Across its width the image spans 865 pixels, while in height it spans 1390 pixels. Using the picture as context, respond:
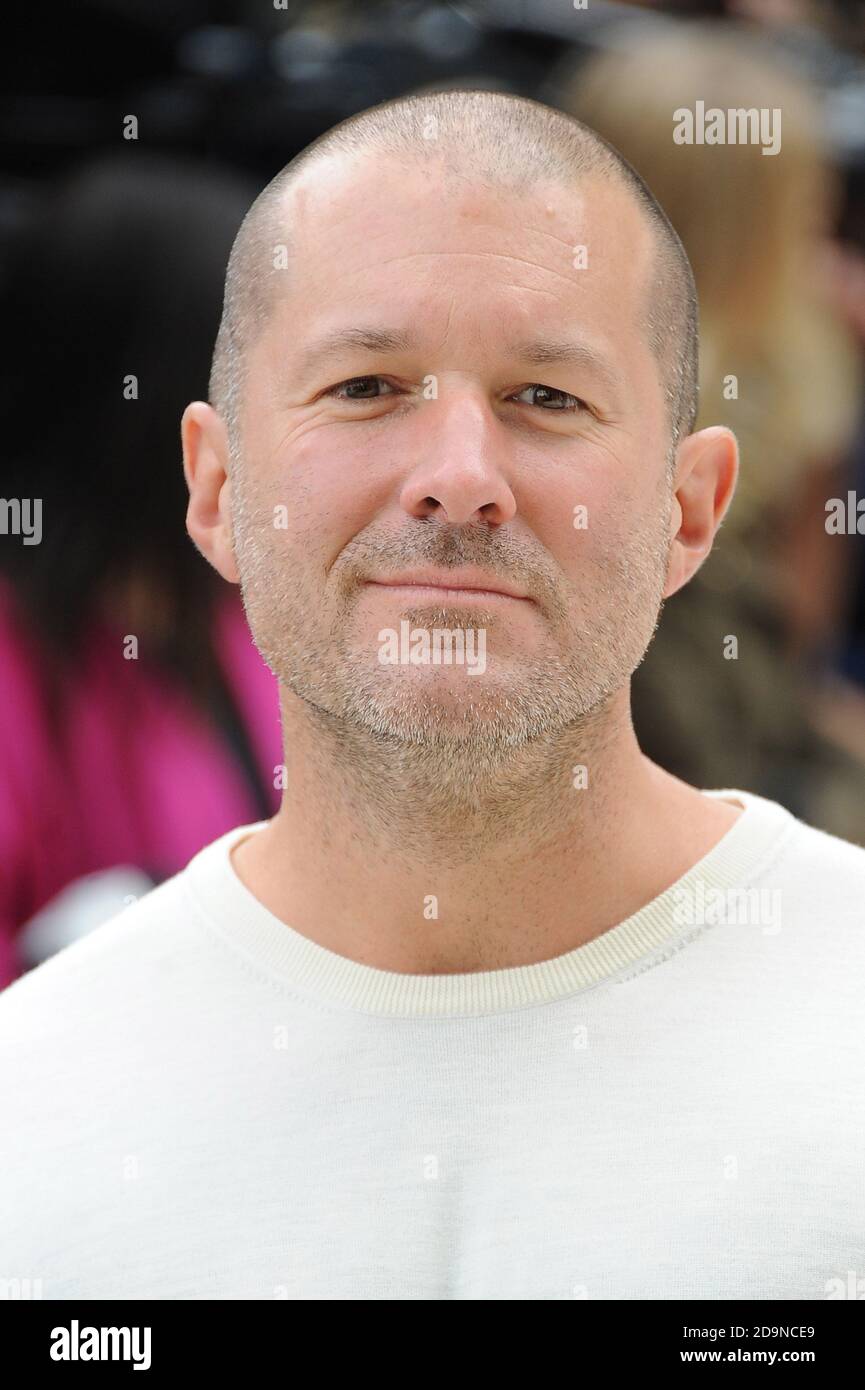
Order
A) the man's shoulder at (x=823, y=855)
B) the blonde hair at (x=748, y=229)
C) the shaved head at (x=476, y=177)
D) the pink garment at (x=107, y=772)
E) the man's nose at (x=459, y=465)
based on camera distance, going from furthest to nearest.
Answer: the blonde hair at (x=748, y=229) → the pink garment at (x=107, y=772) → the man's shoulder at (x=823, y=855) → the shaved head at (x=476, y=177) → the man's nose at (x=459, y=465)

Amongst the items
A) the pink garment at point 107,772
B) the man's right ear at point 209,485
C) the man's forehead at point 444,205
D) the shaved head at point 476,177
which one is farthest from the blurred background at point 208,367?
the man's forehead at point 444,205

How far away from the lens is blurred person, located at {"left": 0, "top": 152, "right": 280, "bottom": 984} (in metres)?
2.35

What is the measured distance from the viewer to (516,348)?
5.15 feet

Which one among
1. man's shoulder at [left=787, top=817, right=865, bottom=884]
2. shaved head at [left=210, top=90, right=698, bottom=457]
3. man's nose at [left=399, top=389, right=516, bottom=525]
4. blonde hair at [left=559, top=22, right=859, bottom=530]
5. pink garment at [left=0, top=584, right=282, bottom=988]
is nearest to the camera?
man's nose at [left=399, top=389, right=516, bottom=525]

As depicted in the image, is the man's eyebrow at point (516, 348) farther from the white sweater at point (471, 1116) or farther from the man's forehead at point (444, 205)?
the white sweater at point (471, 1116)

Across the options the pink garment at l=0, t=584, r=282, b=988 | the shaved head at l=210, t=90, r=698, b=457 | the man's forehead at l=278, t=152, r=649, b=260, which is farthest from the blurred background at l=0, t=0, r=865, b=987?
the man's forehead at l=278, t=152, r=649, b=260

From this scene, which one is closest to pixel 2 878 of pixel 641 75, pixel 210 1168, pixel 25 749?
pixel 25 749

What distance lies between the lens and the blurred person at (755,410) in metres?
2.76

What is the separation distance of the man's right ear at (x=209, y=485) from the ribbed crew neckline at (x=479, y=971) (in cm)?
34

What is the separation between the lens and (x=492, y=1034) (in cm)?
161

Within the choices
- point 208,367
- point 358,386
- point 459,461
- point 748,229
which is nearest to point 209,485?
point 358,386

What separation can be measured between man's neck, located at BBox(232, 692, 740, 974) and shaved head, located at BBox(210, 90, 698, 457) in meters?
A: 0.33

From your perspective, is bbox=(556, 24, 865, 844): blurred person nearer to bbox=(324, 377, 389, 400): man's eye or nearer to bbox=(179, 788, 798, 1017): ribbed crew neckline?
bbox=(179, 788, 798, 1017): ribbed crew neckline

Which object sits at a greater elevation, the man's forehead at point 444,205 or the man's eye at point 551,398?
the man's forehead at point 444,205
